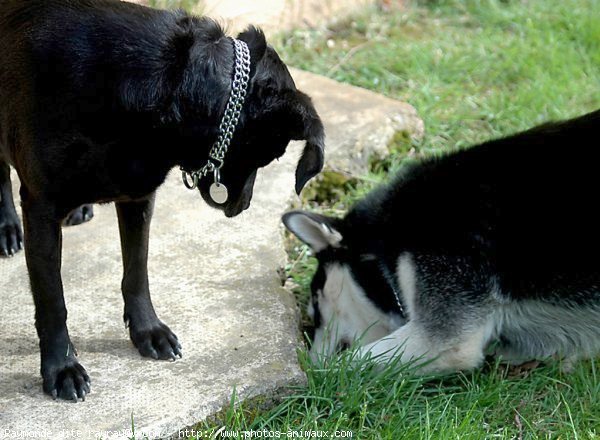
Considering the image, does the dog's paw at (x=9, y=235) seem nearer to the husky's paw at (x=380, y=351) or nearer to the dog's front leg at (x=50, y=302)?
the dog's front leg at (x=50, y=302)

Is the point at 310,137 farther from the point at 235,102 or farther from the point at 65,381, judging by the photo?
the point at 65,381

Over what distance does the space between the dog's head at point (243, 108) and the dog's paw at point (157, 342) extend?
70 cm

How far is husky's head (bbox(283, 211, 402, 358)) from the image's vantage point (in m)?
4.34

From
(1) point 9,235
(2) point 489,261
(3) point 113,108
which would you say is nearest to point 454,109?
(2) point 489,261

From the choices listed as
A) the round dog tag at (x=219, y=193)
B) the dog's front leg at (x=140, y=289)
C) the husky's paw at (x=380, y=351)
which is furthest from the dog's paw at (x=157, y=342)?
the husky's paw at (x=380, y=351)

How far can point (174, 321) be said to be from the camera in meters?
4.02

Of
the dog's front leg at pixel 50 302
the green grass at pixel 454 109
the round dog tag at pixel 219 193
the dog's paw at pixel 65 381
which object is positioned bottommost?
the green grass at pixel 454 109

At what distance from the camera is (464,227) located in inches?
162

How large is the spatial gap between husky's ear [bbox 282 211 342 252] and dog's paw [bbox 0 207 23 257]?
1274 millimetres

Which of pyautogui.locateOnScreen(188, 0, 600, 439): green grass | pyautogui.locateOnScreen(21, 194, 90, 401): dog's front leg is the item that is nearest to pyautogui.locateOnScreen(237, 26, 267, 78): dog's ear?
pyautogui.locateOnScreen(21, 194, 90, 401): dog's front leg

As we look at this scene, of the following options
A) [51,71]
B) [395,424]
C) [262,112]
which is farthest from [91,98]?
[395,424]

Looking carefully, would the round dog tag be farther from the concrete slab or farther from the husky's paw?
the husky's paw

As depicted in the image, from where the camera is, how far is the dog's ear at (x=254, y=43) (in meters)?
3.30

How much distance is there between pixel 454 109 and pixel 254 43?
3279 mm
